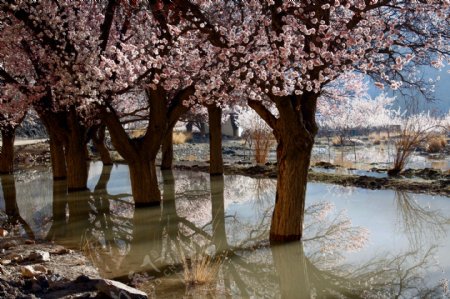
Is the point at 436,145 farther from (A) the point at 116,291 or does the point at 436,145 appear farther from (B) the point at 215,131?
(A) the point at 116,291

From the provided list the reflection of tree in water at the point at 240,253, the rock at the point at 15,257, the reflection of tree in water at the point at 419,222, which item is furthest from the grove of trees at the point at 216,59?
the rock at the point at 15,257

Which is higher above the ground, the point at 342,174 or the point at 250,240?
the point at 342,174

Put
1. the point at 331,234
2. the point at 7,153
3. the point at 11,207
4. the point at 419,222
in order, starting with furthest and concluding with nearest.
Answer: the point at 7,153, the point at 11,207, the point at 419,222, the point at 331,234

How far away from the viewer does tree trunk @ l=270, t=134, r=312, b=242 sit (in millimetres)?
6926

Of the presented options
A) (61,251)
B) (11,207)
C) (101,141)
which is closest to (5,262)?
(61,251)

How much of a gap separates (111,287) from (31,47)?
895 centimetres

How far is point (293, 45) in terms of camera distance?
6695mm

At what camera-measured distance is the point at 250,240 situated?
7.70 m

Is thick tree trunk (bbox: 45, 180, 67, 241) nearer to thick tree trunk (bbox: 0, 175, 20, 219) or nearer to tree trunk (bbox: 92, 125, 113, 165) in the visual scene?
thick tree trunk (bbox: 0, 175, 20, 219)

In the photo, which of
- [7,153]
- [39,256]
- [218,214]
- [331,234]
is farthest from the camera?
[7,153]

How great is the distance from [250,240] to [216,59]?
10.3 feet

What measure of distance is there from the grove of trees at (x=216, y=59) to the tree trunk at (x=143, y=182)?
24mm

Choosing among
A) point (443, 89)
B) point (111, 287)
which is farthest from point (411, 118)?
point (443, 89)

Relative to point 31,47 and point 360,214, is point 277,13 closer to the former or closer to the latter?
point 360,214
